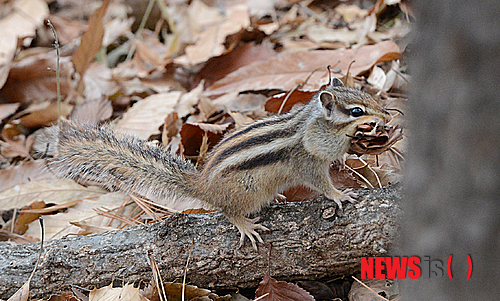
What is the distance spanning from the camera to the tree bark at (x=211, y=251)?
7.52 ft

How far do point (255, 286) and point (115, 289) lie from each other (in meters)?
0.72

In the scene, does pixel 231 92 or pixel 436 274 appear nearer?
pixel 436 274

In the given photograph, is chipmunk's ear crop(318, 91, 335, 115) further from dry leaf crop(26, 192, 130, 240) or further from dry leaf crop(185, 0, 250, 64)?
dry leaf crop(185, 0, 250, 64)

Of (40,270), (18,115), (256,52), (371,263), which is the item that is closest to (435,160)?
(371,263)

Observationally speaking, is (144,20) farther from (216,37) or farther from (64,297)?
(64,297)

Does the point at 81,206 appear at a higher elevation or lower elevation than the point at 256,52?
lower

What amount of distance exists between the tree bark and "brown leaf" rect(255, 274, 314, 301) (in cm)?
11

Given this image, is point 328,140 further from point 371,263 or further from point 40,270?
point 40,270

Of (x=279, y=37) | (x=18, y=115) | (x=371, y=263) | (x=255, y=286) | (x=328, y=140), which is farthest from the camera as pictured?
(x=279, y=37)

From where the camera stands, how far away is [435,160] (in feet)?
3.29

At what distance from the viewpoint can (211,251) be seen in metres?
2.47

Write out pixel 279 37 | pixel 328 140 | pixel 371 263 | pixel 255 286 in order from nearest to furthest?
1. pixel 371 263
2. pixel 255 286
3. pixel 328 140
4. pixel 279 37

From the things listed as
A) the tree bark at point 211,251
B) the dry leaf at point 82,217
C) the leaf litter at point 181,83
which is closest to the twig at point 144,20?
the leaf litter at point 181,83

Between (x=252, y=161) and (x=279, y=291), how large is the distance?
2.41ft
